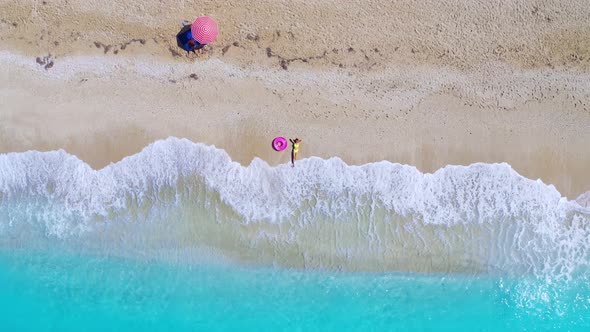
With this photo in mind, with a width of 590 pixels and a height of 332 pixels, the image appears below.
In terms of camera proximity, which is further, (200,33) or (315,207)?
(315,207)

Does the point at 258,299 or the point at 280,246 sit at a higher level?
the point at 280,246

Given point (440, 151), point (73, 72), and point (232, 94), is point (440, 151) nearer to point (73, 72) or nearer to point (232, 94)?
point (232, 94)

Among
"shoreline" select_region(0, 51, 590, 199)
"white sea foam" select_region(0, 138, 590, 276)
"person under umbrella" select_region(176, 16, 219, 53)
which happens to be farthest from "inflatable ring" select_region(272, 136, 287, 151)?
"person under umbrella" select_region(176, 16, 219, 53)

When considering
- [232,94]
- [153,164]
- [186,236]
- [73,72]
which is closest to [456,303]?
[186,236]

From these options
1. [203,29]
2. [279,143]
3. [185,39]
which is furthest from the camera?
[185,39]

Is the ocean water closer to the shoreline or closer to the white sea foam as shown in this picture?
the white sea foam

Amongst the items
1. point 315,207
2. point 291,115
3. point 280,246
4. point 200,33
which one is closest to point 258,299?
point 280,246

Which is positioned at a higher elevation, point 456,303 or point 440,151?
point 440,151

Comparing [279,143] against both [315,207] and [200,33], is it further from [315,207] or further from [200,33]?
[200,33]
